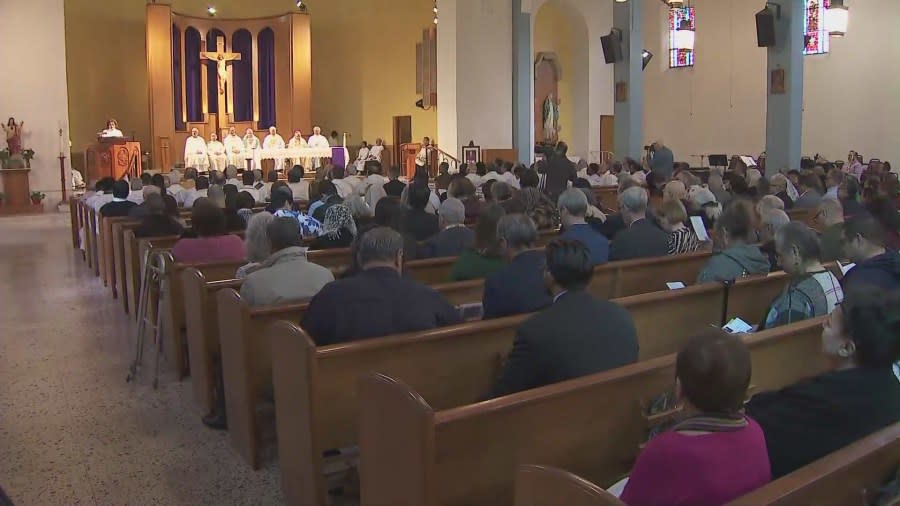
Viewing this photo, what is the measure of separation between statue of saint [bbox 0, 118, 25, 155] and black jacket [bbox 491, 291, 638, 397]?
14.5 metres

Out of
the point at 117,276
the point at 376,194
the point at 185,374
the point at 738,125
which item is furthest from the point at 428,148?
the point at 185,374

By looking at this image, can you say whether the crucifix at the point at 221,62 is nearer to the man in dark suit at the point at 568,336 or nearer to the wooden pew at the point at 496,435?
the man in dark suit at the point at 568,336

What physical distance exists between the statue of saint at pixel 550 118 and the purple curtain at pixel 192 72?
842 cm

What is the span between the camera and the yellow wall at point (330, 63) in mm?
19125

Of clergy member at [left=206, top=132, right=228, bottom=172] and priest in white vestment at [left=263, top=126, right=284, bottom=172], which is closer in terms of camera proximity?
clergy member at [left=206, top=132, right=228, bottom=172]

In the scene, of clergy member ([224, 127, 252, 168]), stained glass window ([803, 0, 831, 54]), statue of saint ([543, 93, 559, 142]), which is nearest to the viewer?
stained glass window ([803, 0, 831, 54])

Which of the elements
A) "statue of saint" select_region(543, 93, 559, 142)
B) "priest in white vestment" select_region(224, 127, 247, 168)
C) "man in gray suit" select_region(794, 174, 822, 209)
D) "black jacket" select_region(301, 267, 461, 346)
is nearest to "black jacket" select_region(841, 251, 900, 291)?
"black jacket" select_region(301, 267, 461, 346)

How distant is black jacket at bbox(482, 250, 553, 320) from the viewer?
11.6ft

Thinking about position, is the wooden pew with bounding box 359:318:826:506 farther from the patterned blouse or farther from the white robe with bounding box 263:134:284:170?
the white robe with bounding box 263:134:284:170

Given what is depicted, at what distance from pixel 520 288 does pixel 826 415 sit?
1624mm

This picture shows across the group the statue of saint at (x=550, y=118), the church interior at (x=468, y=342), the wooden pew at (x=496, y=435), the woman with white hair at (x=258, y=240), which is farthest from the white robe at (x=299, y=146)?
the wooden pew at (x=496, y=435)

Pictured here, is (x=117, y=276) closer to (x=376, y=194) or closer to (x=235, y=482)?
(x=376, y=194)

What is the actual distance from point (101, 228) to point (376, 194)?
263 centimetres

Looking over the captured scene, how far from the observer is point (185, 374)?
16.2 ft
